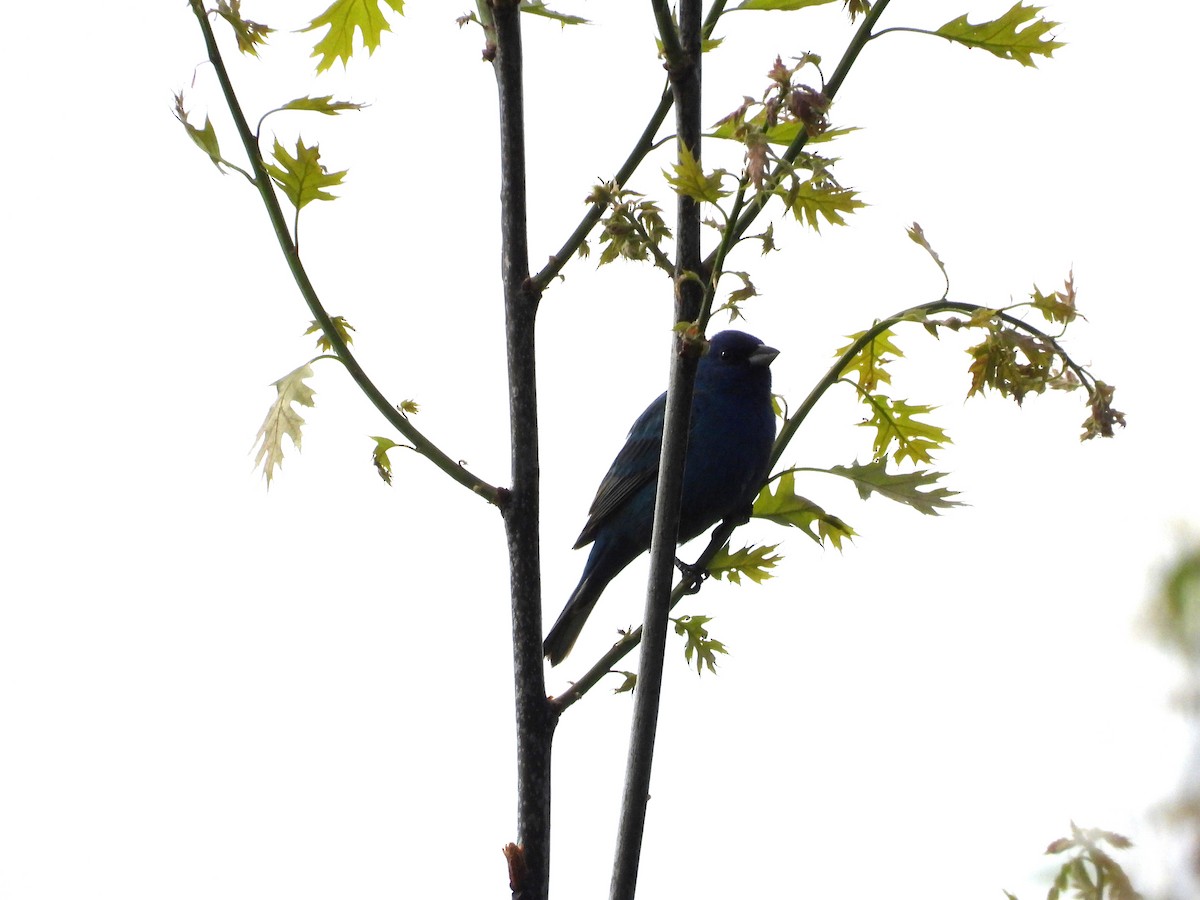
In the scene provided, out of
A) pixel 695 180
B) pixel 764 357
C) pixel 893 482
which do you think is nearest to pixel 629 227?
pixel 695 180

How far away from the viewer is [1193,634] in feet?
5.97

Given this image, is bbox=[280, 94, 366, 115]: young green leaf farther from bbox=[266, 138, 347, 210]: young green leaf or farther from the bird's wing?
the bird's wing

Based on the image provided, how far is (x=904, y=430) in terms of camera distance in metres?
3.82

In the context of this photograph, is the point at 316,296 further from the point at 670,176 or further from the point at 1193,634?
the point at 1193,634

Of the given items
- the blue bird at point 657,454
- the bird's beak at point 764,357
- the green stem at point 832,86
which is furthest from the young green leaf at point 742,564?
the bird's beak at point 764,357

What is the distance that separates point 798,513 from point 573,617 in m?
4.18

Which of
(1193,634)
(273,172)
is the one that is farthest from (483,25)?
(1193,634)

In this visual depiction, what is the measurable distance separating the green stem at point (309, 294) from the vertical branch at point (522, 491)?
0.10 meters

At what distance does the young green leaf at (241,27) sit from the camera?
3209mm

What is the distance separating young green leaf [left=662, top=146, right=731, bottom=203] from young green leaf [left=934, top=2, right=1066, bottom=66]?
1.12m

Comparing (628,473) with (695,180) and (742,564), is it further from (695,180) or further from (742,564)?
(695,180)

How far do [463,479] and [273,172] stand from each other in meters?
0.87

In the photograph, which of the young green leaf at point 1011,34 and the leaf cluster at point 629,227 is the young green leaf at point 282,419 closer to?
the leaf cluster at point 629,227

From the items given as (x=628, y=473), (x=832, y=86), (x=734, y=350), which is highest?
(x=734, y=350)
